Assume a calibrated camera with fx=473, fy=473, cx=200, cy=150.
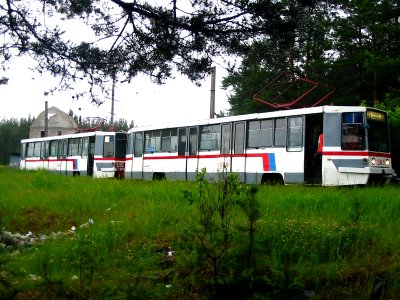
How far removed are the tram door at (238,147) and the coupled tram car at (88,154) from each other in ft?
29.9

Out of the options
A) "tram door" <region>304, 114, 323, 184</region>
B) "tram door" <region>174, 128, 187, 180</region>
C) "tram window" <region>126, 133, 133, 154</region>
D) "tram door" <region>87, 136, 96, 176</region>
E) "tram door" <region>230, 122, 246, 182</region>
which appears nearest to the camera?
"tram door" <region>304, 114, 323, 184</region>

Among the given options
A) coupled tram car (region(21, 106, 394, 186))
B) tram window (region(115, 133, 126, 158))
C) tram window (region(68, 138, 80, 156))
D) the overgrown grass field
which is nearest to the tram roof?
coupled tram car (region(21, 106, 394, 186))

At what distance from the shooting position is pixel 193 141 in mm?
17891

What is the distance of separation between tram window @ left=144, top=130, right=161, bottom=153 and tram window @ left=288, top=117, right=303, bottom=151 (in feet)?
22.6

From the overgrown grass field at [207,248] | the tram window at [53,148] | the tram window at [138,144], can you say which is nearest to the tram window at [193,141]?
the tram window at [138,144]

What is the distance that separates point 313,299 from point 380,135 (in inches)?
446

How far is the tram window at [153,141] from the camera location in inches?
778

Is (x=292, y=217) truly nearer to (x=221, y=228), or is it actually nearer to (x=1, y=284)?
(x=221, y=228)

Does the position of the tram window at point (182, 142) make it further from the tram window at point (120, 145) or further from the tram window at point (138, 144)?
the tram window at point (120, 145)

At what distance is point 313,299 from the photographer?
3.65 m

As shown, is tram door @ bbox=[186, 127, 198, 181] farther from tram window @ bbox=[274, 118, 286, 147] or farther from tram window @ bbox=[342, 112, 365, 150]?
tram window @ bbox=[342, 112, 365, 150]

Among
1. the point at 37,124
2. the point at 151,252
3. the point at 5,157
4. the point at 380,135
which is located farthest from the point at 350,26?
the point at 5,157

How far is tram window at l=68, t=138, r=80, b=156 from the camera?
85.5 ft

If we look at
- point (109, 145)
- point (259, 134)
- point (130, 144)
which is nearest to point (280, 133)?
point (259, 134)
